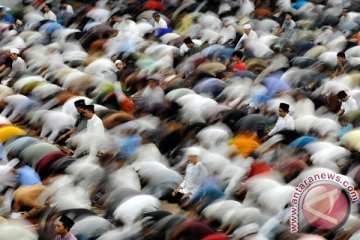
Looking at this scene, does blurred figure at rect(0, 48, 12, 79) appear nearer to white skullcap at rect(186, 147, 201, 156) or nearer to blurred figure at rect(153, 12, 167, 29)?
blurred figure at rect(153, 12, 167, 29)

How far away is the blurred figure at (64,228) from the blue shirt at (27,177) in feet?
5.15

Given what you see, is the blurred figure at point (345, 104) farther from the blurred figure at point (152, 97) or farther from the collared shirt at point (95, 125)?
the collared shirt at point (95, 125)

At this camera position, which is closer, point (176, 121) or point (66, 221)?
point (66, 221)

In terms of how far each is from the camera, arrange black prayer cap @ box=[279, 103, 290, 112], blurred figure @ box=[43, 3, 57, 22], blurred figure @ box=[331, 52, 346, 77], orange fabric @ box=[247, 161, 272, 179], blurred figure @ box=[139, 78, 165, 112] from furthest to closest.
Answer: blurred figure @ box=[43, 3, 57, 22], blurred figure @ box=[331, 52, 346, 77], blurred figure @ box=[139, 78, 165, 112], black prayer cap @ box=[279, 103, 290, 112], orange fabric @ box=[247, 161, 272, 179]

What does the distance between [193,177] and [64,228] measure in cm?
231

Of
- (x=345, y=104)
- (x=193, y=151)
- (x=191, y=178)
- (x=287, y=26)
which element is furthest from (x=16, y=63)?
(x=345, y=104)

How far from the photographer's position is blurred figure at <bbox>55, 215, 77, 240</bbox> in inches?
306

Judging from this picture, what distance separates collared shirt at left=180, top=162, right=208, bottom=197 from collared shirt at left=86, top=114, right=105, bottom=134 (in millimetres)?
1578

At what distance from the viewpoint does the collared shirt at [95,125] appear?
421 inches

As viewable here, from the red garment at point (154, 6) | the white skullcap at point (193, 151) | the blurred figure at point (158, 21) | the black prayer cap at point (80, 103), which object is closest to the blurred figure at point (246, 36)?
the blurred figure at point (158, 21)

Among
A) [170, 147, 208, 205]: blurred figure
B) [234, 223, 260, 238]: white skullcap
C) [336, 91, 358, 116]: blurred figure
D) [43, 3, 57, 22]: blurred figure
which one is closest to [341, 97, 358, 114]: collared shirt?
[336, 91, 358, 116]: blurred figure

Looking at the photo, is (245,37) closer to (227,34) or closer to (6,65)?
(227,34)

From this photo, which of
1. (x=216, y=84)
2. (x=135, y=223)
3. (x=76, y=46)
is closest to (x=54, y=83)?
(x=76, y=46)

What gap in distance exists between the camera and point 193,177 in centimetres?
964
